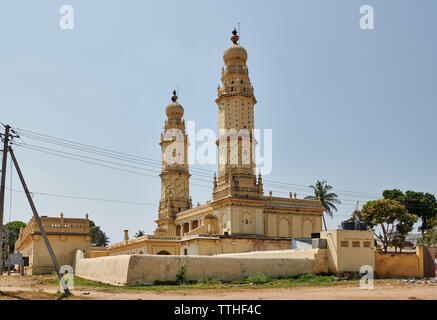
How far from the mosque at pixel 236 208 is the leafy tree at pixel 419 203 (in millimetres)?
27529

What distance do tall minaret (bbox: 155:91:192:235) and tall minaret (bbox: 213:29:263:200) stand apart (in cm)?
1450

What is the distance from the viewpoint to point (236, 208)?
4897 centimetres

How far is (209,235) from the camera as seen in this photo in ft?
154

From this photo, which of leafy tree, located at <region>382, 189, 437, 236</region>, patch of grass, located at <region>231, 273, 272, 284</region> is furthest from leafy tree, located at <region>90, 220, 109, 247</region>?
patch of grass, located at <region>231, 273, 272, 284</region>

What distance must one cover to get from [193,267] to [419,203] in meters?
60.8

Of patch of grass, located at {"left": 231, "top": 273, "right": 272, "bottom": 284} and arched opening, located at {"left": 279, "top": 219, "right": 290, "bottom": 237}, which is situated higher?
arched opening, located at {"left": 279, "top": 219, "right": 290, "bottom": 237}

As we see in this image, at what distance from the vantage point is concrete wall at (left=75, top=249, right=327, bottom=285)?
2434 centimetres

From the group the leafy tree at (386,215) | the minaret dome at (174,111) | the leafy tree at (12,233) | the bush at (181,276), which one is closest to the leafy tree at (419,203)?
the leafy tree at (386,215)

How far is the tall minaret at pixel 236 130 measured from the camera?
50.5m

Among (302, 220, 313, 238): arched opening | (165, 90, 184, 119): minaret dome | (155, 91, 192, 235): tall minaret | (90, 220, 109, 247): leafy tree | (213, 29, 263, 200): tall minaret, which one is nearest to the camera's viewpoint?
(213, 29, 263, 200): tall minaret

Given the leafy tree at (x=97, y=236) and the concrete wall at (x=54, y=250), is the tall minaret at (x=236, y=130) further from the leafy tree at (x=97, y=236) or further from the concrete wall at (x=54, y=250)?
the leafy tree at (x=97, y=236)

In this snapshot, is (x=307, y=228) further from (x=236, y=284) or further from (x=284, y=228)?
→ (x=236, y=284)

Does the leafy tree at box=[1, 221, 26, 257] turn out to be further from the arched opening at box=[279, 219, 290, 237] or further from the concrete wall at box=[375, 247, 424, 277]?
Answer: the concrete wall at box=[375, 247, 424, 277]
